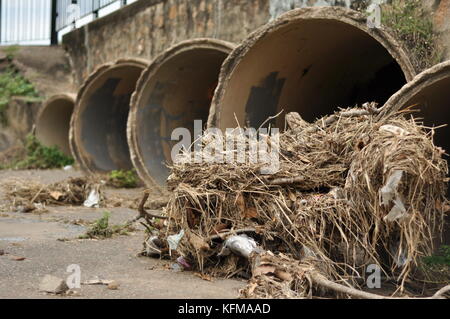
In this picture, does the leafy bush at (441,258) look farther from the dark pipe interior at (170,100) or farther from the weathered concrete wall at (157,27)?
the dark pipe interior at (170,100)

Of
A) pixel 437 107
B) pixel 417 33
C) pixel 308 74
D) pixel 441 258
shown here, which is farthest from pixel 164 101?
pixel 441 258

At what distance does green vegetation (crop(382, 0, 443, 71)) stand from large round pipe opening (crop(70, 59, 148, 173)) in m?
4.54

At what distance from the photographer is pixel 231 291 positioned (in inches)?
115

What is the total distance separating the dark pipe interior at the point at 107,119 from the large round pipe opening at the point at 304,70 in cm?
296

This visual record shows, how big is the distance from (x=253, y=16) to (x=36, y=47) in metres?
8.01

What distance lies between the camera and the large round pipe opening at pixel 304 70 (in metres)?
5.31

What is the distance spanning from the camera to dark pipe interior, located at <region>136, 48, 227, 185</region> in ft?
23.5

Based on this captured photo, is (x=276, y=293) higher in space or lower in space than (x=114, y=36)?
lower

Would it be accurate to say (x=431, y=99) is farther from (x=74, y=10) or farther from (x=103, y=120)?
(x=74, y=10)

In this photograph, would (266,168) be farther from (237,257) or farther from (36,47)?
(36,47)

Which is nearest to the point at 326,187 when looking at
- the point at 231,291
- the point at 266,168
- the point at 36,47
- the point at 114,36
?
the point at 266,168

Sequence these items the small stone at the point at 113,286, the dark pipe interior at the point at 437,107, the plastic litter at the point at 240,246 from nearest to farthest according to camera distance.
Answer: the small stone at the point at 113,286
the plastic litter at the point at 240,246
the dark pipe interior at the point at 437,107

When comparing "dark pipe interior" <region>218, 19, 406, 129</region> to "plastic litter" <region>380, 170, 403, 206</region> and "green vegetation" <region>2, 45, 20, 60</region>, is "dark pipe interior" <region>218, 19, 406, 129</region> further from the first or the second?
"green vegetation" <region>2, 45, 20, 60</region>

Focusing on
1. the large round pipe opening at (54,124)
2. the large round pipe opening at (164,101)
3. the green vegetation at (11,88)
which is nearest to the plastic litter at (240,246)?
the large round pipe opening at (164,101)
